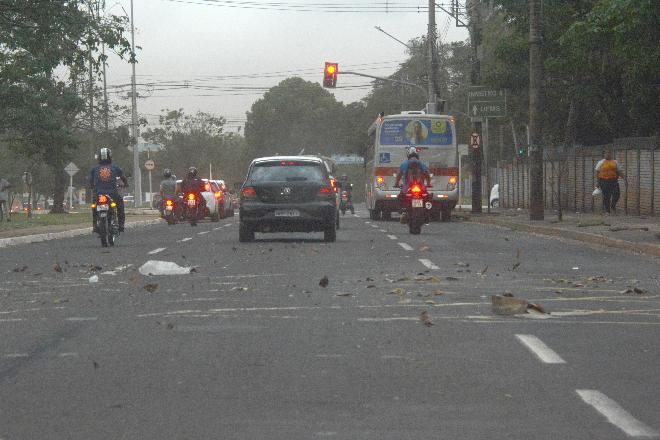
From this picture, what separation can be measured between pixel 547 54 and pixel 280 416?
3901 cm

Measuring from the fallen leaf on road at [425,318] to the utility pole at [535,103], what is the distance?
22483 mm

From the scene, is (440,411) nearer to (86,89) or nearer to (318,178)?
(318,178)

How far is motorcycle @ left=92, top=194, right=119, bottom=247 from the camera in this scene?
923 inches

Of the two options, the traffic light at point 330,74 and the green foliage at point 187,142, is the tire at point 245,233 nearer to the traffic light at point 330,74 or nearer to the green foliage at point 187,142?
the traffic light at point 330,74

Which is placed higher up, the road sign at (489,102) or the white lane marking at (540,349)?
the road sign at (489,102)

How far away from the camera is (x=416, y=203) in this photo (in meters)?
27.1

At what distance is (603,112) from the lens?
1809 inches

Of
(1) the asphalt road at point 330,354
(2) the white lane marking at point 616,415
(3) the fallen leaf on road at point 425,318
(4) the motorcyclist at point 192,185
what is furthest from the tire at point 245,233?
(2) the white lane marking at point 616,415

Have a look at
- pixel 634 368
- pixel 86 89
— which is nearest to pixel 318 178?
pixel 634 368

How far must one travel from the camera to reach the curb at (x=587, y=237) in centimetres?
2067

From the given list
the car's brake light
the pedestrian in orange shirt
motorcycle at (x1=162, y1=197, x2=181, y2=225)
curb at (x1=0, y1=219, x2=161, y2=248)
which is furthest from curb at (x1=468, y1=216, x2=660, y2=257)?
curb at (x1=0, y1=219, x2=161, y2=248)

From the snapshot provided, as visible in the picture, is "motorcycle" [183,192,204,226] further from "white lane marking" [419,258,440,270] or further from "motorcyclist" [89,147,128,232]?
"white lane marking" [419,258,440,270]

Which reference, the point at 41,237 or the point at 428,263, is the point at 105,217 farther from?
the point at 428,263

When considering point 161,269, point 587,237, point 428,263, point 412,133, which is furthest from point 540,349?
point 412,133
